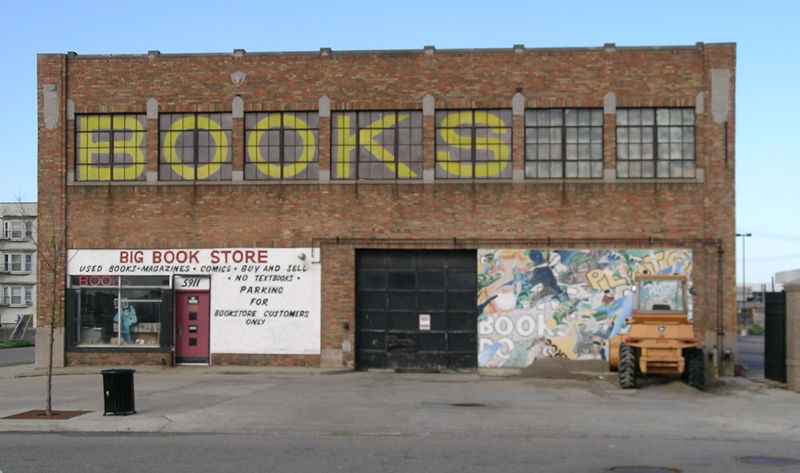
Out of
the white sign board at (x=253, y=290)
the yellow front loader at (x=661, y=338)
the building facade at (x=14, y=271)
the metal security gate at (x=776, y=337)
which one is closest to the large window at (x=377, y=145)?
the white sign board at (x=253, y=290)

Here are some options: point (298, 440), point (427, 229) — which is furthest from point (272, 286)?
point (298, 440)

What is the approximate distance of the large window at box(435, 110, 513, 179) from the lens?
24578 millimetres

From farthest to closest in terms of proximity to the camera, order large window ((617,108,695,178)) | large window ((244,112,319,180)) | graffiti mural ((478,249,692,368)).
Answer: large window ((244,112,319,180)) → large window ((617,108,695,178)) → graffiti mural ((478,249,692,368))

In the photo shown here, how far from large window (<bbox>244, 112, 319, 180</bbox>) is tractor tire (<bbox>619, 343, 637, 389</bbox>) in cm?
1085

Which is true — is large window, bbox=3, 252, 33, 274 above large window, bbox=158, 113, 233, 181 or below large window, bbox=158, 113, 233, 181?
below

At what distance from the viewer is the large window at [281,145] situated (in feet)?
82.2

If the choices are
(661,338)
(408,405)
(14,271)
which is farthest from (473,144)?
(14,271)

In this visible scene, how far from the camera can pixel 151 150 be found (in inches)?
1000

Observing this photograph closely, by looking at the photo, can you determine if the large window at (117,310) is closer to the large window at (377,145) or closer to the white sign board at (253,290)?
the white sign board at (253,290)

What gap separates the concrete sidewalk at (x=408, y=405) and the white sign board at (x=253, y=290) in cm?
104

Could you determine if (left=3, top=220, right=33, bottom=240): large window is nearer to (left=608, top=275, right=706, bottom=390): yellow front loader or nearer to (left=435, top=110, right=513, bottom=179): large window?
(left=435, top=110, right=513, bottom=179): large window

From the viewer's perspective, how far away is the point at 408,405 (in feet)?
57.0

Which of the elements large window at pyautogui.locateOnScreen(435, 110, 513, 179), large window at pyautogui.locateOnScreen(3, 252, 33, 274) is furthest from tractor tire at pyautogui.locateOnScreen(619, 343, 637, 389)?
large window at pyautogui.locateOnScreen(3, 252, 33, 274)

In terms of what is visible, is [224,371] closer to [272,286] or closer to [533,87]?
[272,286]
